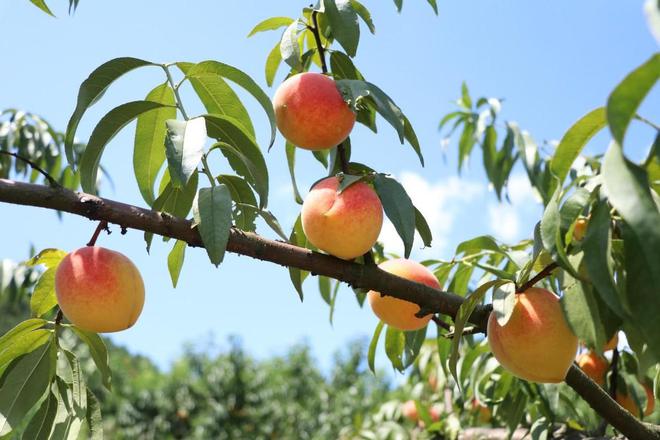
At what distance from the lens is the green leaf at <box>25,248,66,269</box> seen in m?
1.14

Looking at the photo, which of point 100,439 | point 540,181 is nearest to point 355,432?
point 540,181

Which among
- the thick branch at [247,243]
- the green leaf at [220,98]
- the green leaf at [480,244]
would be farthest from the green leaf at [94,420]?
the green leaf at [480,244]

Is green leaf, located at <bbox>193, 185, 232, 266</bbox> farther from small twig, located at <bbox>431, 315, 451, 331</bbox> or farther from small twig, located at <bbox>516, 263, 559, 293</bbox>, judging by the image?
small twig, located at <bbox>431, 315, 451, 331</bbox>

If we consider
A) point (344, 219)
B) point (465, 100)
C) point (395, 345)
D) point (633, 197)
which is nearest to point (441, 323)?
point (395, 345)

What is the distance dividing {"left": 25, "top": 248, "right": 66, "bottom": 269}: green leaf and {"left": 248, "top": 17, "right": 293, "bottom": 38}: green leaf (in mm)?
480

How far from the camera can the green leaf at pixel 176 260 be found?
1.17 meters

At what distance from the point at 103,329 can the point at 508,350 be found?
0.55 meters

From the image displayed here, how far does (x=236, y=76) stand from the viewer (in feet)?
3.62

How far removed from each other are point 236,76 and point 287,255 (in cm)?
31

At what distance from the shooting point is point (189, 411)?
11.1 metres

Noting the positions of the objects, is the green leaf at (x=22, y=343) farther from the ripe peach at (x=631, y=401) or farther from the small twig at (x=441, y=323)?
the ripe peach at (x=631, y=401)

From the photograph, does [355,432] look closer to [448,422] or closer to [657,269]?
[448,422]

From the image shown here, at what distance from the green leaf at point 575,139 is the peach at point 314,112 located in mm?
345

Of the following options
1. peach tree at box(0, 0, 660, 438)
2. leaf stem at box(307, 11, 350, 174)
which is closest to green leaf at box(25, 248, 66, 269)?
peach tree at box(0, 0, 660, 438)
